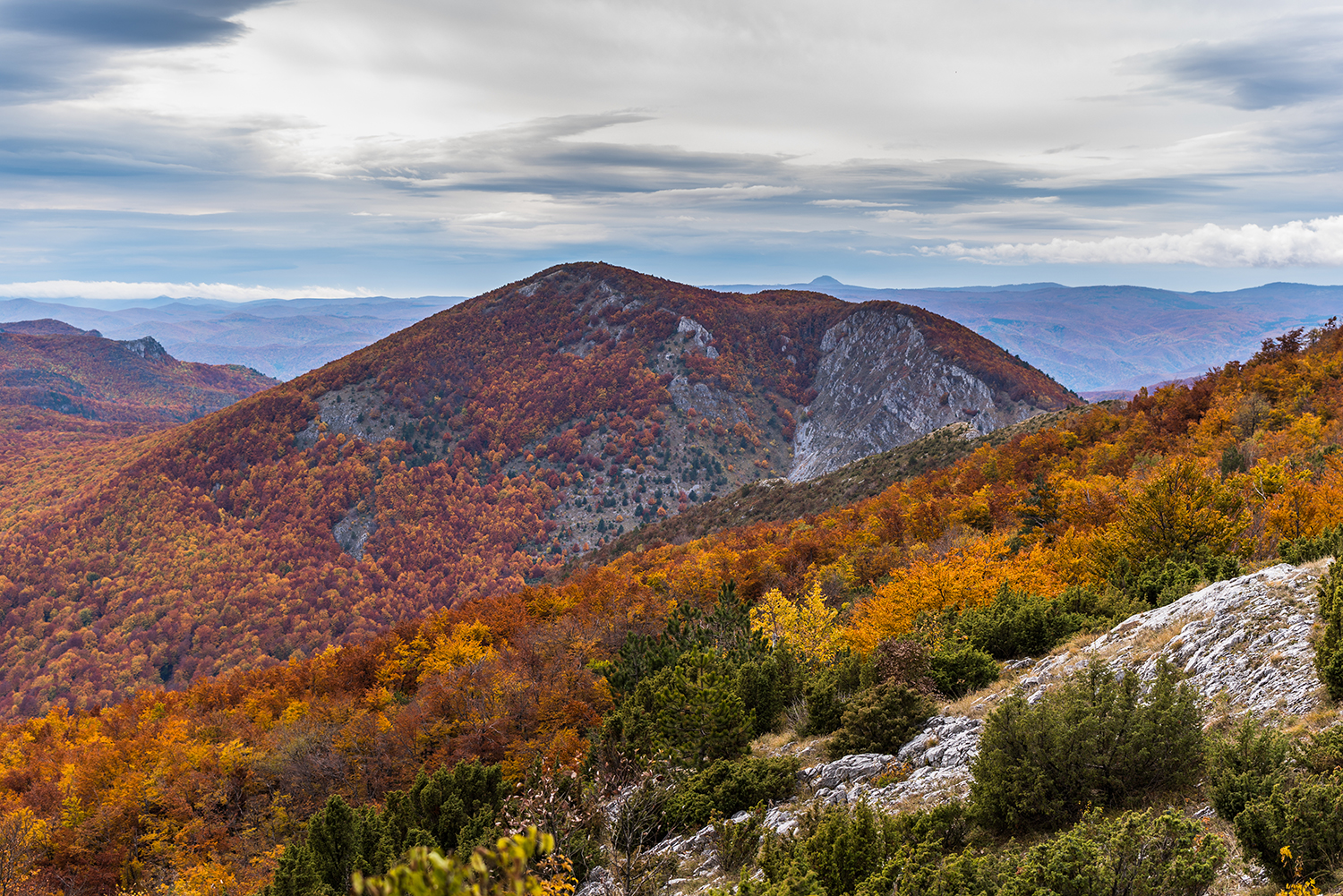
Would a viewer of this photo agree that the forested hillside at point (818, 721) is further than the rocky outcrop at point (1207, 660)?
No

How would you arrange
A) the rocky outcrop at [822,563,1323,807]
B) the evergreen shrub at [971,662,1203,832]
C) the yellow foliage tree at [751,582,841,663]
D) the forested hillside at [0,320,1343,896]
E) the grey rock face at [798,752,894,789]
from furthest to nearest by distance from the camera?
the yellow foliage tree at [751,582,841,663], the grey rock face at [798,752,894,789], the rocky outcrop at [822,563,1323,807], the evergreen shrub at [971,662,1203,832], the forested hillside at [0,320,1343,896]

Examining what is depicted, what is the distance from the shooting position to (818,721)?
2492 centimetres

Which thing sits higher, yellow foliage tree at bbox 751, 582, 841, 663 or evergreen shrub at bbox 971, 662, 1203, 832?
evergreen shrub at bbox 971, 662, 1203, 832

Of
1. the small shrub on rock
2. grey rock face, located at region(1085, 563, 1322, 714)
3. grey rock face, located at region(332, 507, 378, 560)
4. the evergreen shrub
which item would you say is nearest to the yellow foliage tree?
the small shrub on rock

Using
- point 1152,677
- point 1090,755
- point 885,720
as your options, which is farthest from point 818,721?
point 1090,755

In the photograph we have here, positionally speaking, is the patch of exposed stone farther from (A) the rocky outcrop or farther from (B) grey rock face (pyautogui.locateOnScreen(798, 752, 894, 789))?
(B) grey rock face (pyautogui.locateOnScreen(798, 752, 894, 789))

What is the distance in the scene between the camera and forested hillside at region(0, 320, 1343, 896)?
41.4ft

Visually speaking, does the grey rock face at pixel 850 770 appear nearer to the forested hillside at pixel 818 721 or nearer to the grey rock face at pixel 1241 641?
the forested hillside at pixel 818 721

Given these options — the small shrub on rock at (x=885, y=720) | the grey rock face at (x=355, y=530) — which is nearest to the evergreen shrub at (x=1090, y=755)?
the small shrub on rock at (x=885, y=720)

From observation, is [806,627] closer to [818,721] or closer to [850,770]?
[818,721]

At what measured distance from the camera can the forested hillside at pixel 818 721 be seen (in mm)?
12617

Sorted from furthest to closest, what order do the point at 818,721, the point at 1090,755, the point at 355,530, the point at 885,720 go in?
the point at 355,530 → the point at 818,721 → the point at 885,720 → the point at 1090,755

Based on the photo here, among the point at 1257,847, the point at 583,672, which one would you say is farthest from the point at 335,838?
the point at 1257,847

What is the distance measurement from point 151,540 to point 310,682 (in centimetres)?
14970
